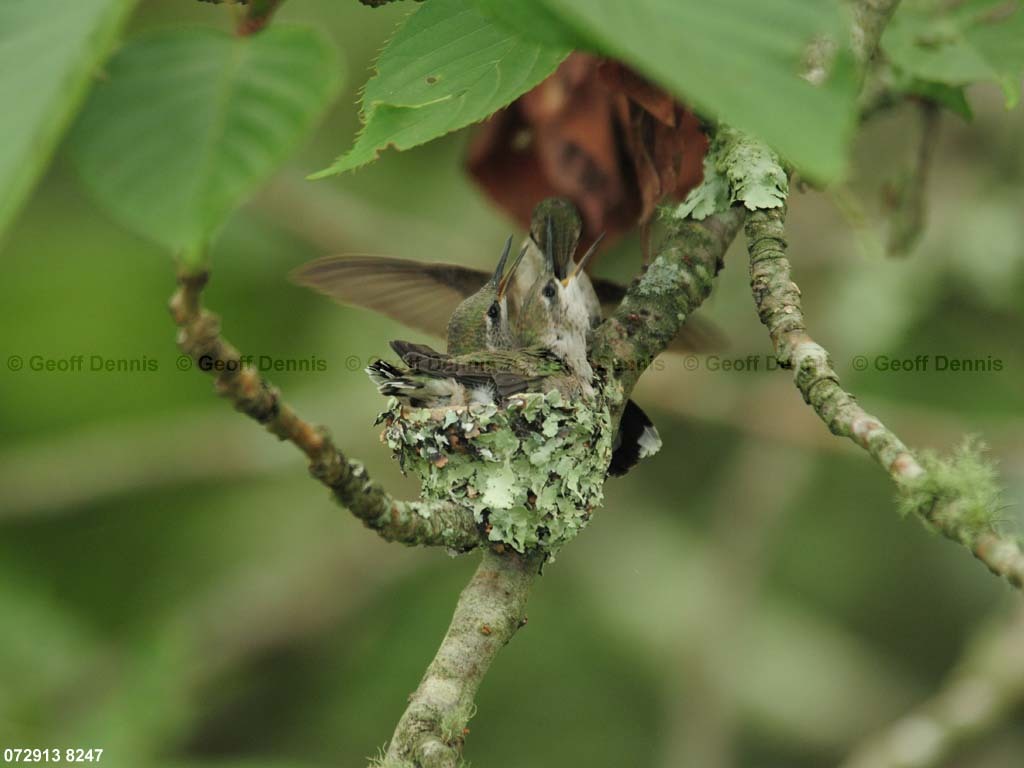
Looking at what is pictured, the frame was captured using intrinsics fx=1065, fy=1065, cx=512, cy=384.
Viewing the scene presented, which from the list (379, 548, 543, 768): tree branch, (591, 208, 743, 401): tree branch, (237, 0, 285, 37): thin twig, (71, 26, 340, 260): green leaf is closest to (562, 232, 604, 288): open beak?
(591, 208, 743, 401): tree branch

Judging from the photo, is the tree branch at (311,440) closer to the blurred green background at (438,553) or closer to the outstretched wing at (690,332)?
the outstretched wing at (690,332)

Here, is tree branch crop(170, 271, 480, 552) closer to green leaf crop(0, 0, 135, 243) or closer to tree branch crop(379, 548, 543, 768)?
tree branch crop(379, 548, 543, 768)

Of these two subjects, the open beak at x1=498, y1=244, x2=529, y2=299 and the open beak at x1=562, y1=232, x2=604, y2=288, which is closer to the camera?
the open beak at x1=562, y1=232, x2=604, y2=288

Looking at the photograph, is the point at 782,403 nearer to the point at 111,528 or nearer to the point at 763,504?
the point at 763,504

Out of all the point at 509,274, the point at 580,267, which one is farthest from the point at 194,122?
the point at 509,274

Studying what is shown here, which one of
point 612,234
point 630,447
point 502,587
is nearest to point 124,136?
point 502,587

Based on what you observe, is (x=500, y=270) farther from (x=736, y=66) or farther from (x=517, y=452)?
(x=736, y=66)

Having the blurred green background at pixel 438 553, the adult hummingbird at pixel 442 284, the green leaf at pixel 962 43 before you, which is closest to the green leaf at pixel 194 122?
the green leaf at pixel 962 43
